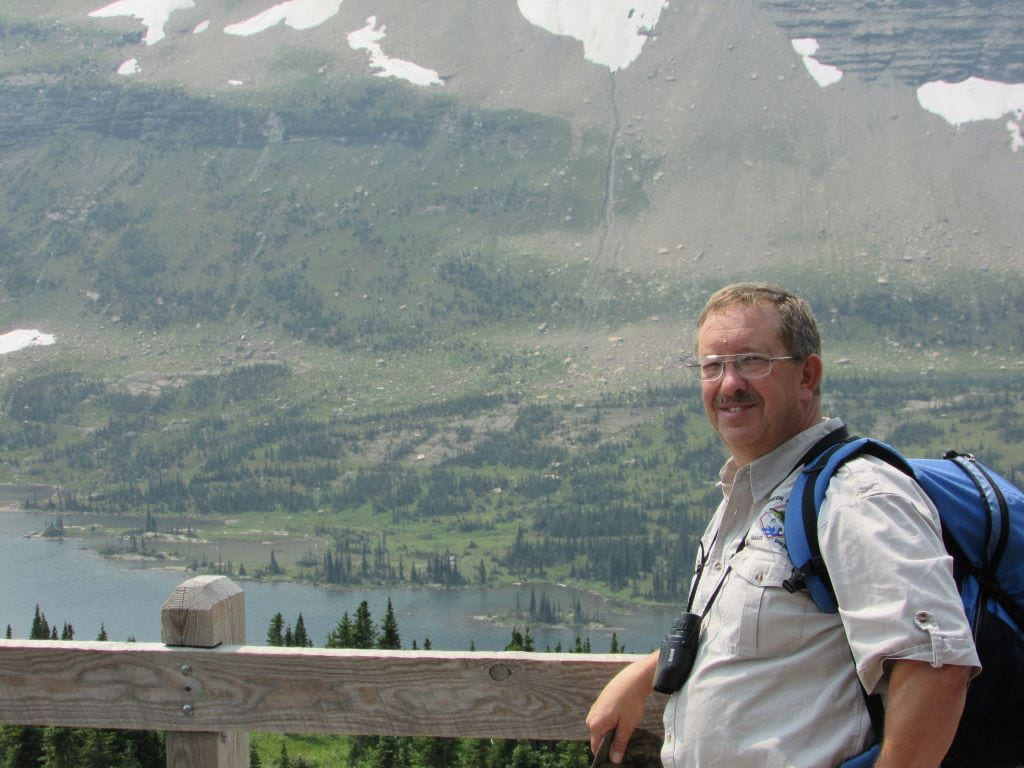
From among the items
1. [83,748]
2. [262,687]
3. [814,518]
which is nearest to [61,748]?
[83,748]

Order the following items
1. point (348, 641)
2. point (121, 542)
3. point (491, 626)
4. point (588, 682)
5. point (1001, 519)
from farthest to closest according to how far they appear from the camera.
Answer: point (121, 542), point (491, 626), point (348, 641), point (588, 682), point (1001, 519)

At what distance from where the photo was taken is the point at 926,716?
12.3ft

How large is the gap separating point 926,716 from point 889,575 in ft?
1.50

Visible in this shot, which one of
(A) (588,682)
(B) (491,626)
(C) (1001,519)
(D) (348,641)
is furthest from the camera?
(B) (491,626)

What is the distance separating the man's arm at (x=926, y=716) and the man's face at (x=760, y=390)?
3.67ft

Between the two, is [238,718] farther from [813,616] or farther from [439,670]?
[813,616]

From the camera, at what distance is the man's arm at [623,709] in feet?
16.0

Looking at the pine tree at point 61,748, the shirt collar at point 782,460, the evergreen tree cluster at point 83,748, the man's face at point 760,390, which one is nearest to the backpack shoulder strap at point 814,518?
the shirt collar at point 782,460

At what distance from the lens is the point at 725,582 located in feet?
14.2

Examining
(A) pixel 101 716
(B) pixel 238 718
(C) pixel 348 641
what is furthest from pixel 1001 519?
(C) pixel 348 641

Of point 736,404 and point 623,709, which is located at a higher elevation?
point 736,404

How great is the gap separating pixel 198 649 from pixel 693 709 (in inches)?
106

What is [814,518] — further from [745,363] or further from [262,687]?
[262,687]

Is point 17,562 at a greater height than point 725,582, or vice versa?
point 725,582
